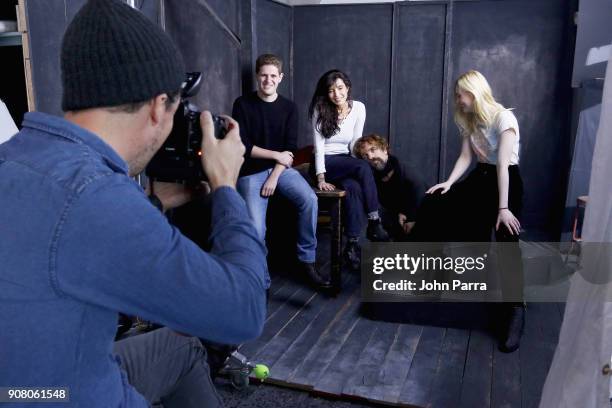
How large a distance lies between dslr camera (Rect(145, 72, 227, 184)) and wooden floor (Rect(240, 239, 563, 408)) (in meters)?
1.40

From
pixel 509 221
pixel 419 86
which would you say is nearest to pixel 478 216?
pixel 509 221

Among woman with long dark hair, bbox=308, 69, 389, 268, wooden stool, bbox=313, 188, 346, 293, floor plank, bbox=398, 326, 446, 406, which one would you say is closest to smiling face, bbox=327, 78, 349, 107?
woman with long dark hair, bbox=308, 69, 389, 268

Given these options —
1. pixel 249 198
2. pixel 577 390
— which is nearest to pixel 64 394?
pixel 577 390

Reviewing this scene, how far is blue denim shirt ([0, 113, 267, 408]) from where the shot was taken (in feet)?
2.43

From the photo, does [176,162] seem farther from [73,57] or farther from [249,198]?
[249,198]

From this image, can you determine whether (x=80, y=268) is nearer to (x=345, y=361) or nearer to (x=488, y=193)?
(x=345, y=361)

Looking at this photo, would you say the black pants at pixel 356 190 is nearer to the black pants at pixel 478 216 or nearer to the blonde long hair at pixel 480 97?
the black pants at pixel 478 216

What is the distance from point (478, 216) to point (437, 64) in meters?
2.66

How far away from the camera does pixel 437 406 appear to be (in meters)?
2.17

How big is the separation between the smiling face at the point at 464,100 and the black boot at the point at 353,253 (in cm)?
116

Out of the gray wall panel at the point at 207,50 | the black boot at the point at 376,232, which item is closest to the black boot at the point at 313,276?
the black boot at the point at 376,232

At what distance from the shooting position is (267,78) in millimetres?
3441

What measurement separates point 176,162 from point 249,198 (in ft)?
6.88

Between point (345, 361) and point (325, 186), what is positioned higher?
point (325, 186)
